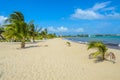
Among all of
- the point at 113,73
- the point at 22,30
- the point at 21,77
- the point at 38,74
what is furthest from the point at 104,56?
the point at 22,30

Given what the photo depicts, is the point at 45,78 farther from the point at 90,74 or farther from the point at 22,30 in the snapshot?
the point at 22,30

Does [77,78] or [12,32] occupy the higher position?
[12,32]

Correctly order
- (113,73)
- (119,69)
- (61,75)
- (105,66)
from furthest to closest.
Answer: (105,66), (119,69), (113,73), (61,75)

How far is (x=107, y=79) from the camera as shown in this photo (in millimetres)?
7012

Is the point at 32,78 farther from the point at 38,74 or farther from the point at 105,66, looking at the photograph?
the point at 105,66

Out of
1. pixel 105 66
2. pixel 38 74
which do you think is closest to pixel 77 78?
pixel 38 74

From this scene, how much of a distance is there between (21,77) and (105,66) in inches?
199

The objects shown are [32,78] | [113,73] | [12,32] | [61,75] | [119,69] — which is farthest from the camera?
[12,32]

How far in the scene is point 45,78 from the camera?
22.7 feet

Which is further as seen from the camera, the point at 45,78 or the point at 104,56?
the point at 104,56

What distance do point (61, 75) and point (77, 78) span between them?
83 cm

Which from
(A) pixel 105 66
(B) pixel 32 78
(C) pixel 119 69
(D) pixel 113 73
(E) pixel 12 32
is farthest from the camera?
(E) pixel 12 32

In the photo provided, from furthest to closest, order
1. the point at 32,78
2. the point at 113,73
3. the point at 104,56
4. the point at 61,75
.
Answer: the point at 104,56
the point at 113,73
the point at 61,75
the point at 32,78

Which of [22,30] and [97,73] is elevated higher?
[22,30]
